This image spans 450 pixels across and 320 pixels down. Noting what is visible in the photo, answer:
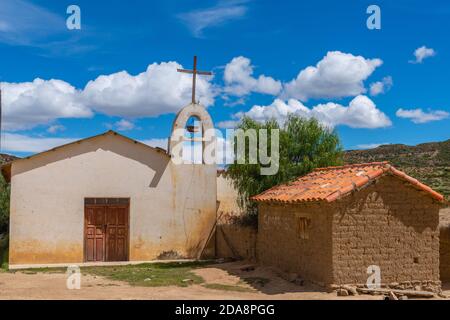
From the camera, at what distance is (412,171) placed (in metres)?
38.2

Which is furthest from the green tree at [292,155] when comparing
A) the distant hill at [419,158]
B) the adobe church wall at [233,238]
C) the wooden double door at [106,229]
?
the distant hill at [419,158]

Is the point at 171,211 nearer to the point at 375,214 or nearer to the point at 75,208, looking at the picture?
the point at 75,208

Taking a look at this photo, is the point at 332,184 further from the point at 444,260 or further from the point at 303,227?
the point at 444,260

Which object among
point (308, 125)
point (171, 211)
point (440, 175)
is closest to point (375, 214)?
point (308, 125)

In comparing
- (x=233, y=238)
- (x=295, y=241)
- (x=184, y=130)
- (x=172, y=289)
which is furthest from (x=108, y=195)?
(x=295, y=241)

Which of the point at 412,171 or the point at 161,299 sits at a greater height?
the point at 412,171

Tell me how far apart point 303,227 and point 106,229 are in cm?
754

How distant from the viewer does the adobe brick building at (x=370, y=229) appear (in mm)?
13602

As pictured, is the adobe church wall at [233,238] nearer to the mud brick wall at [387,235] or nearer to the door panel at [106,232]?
the door panel at [106,232]

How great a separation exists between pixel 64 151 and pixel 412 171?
26496mm

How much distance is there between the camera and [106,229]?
19.4 meters

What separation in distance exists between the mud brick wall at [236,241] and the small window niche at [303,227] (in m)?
3.76

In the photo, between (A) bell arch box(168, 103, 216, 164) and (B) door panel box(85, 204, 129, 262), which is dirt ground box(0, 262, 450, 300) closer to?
(B) door panel box(85, 204, 129, 262)
